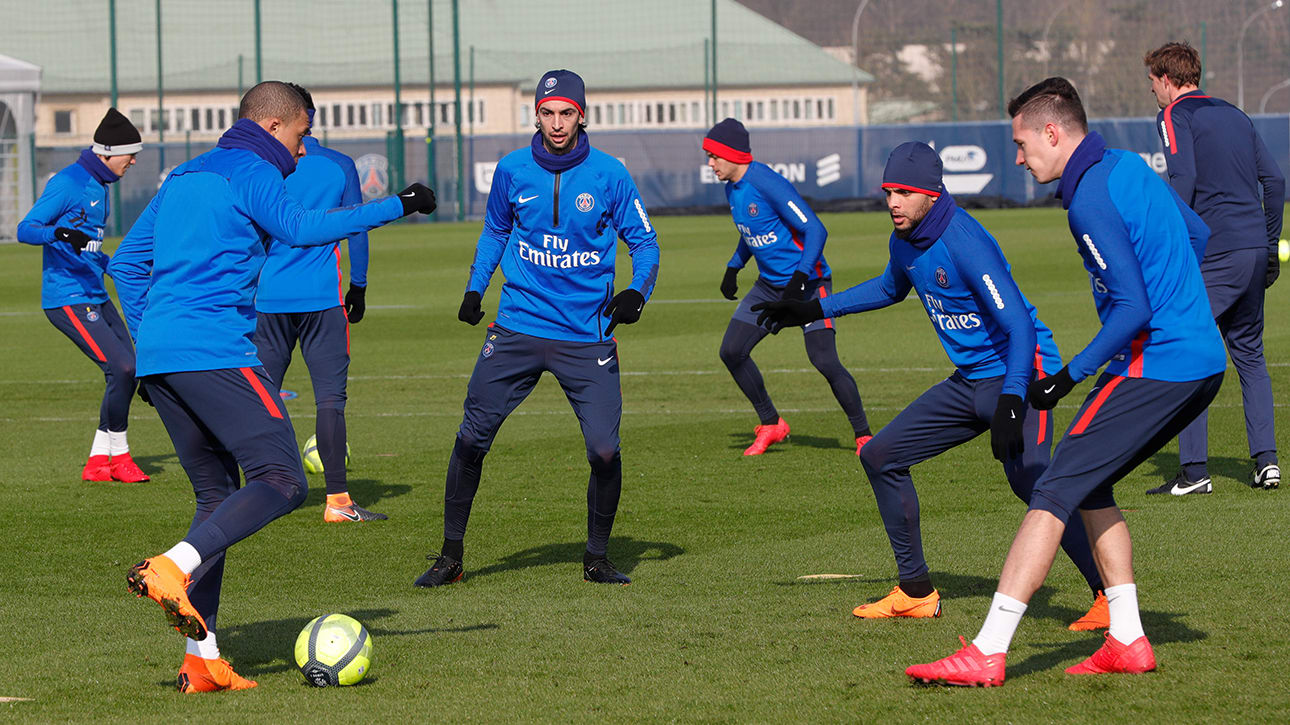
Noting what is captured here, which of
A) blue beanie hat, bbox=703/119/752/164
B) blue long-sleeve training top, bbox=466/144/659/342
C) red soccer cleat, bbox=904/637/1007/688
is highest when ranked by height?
blue beanie hat, bbox=703/119/752/164

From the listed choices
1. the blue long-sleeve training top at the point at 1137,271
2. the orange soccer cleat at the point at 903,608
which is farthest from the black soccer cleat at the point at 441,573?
the blue long-sleeve training top at the point at 1137,271

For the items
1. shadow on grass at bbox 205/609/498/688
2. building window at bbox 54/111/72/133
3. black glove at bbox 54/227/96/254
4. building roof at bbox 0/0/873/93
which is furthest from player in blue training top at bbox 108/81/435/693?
building window at bbox 54/111/72/133

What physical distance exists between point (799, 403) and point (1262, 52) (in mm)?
63748

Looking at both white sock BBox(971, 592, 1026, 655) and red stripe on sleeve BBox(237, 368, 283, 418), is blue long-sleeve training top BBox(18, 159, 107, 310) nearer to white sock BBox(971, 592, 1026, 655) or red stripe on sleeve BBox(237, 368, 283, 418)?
red stripe on sleeve BBox(237, 368, 283, 418)

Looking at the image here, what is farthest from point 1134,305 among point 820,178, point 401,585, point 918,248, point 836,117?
point 836,117

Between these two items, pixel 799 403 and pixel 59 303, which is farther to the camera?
pixel 799 403

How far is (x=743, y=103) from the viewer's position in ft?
209

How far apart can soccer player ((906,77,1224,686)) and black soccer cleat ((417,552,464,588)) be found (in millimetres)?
2659

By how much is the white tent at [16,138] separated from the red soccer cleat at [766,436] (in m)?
32.8

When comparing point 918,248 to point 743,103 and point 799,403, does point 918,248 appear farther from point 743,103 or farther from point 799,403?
point 743,103

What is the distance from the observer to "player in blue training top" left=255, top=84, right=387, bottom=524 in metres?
9.21

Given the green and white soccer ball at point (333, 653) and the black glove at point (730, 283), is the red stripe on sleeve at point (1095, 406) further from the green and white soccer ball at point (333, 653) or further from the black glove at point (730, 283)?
the black glove at point (730, 283)

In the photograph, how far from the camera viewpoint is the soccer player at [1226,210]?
9.02m

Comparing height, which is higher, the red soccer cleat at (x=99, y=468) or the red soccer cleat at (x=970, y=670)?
the red soccer cleat at (x=970, y=670)
